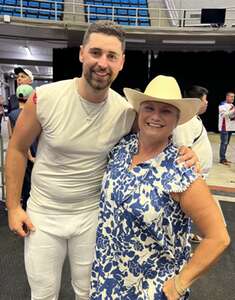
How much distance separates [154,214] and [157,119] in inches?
12.9

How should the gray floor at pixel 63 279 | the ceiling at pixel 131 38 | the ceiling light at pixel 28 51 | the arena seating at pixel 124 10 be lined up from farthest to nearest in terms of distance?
the ceiling light at pixel 28 51 → the arena seating at pixel 124 10 → the ceiling at pixel 131 38 → the gray floor at pixel 63 279

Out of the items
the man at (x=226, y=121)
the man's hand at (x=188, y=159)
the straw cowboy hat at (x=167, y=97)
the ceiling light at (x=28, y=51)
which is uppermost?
the ceiling light at (x=28, y=51)

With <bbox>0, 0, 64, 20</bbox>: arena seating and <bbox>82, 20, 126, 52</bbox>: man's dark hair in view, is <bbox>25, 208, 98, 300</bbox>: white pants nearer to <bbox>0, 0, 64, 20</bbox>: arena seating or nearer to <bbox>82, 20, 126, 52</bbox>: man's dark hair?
<bbox>82, 20, 126, 52</bbox>: man's dark hair

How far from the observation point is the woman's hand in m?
1.16

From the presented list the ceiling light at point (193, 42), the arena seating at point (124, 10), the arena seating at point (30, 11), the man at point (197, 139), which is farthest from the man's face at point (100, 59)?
the arena seating at point (124, 10)

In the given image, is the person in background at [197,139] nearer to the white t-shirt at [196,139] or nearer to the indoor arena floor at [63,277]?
the white t-shirt at [196,139]

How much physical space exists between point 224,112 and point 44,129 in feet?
20.8

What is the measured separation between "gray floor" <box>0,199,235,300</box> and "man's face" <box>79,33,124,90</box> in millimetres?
1622

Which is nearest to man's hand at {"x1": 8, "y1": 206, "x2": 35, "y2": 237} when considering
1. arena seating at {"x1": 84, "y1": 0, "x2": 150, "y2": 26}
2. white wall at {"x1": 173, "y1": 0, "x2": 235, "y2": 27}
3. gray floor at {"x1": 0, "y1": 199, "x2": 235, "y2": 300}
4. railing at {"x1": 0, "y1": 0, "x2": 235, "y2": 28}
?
gray floor at {"x1": 0, "y1": 199, "x2": 235, "y2": 300}

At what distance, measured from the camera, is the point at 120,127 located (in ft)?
4.69

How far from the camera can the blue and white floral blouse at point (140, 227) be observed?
1152mm

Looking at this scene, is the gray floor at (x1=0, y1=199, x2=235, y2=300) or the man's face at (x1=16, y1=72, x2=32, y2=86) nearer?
the gray floor at (x1=0, y1=199, x2=235, y2=300)

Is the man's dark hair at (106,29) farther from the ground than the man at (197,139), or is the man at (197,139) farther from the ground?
the man's dark hair at (106,29)

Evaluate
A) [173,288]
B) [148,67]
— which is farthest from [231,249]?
[148,67]
